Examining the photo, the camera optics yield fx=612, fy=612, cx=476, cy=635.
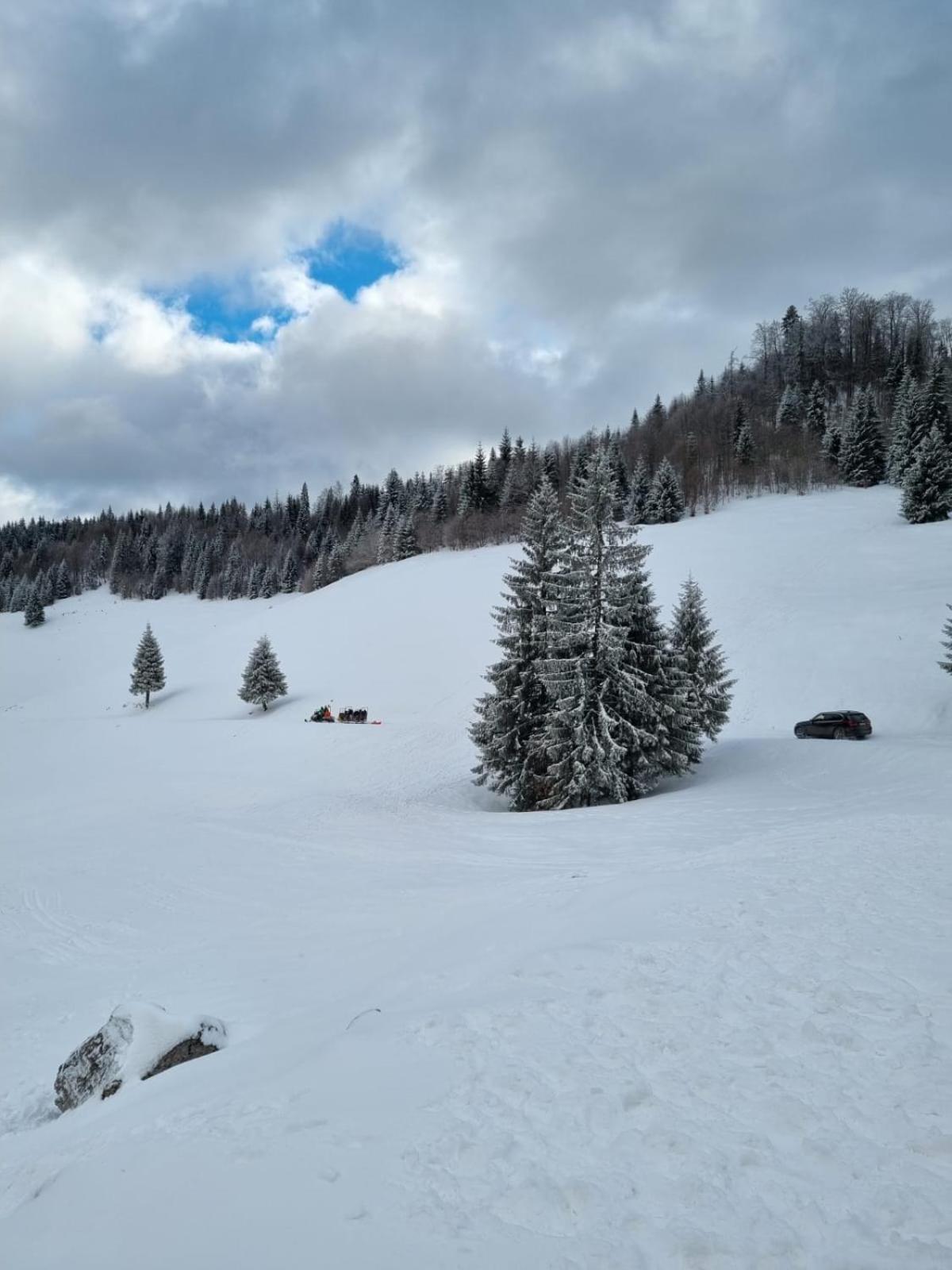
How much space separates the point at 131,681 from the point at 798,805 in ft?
164

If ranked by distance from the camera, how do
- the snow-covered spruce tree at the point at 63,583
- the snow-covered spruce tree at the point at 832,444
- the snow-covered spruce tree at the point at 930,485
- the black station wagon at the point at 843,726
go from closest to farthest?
the black station wagon at the point at 843,726 < the snow-covered spruce tree at the point at 930,485 < the snow-covered spruce tree at the point at 832,444 < the snow-covered spruce tree at the point at 63,583

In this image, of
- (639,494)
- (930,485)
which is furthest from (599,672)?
(639,494)

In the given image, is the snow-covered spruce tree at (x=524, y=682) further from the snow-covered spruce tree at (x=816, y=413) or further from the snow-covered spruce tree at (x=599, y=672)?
the snow-covered spruce tree at (x=816, y=413)

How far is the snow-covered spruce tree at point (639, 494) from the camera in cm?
7400

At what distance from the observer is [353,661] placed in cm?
4803

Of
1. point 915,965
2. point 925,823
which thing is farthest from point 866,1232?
point 925,823

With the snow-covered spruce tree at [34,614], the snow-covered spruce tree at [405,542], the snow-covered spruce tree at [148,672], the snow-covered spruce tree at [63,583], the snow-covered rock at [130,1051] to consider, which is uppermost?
the snow-covered spruce tree at [405,542]

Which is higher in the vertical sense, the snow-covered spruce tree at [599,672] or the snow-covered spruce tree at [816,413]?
the snow-covered spruce tree at [816,413]

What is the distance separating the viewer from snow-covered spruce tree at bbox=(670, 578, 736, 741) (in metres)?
23.8

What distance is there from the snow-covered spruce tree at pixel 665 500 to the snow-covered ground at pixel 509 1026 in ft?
177

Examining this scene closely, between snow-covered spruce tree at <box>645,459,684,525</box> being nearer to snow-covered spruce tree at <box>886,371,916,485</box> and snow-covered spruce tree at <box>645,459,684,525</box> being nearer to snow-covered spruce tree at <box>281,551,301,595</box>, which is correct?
snow-covered spruce tree at <box>886,371,916,485</box>

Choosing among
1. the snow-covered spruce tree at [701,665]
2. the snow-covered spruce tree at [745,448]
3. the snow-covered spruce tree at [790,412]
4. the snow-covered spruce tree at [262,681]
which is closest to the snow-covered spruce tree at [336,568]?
the snow-covered spruce tree at [262,681]

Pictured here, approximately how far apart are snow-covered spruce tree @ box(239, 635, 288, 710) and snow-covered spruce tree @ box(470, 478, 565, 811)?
24.8 m

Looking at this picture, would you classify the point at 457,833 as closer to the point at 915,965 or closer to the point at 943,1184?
the point at 915,965
